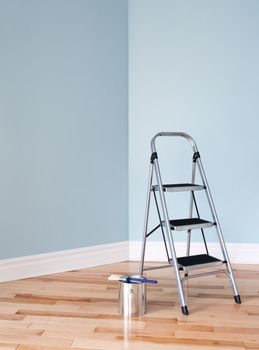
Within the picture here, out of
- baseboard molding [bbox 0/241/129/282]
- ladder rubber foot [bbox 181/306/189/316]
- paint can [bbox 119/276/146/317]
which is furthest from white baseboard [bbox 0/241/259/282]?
ladder rubber foot [bbox 181/306/189/316]

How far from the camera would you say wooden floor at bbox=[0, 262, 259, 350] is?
2012 millimetres

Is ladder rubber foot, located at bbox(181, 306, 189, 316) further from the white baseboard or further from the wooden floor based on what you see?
the white baseboard

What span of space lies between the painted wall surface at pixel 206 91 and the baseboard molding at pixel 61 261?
576mm

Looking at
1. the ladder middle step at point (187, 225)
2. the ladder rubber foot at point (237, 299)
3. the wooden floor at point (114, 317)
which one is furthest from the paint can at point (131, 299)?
the ladder rubber foot at point (237, 299)

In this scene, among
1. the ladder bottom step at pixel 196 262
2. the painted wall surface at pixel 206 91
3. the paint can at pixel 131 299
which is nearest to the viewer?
the paint can at pixel 131 299

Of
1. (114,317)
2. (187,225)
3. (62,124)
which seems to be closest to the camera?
(114,317)

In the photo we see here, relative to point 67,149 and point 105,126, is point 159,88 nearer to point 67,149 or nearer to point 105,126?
point 105,126

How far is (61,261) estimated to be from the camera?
3.20 meters

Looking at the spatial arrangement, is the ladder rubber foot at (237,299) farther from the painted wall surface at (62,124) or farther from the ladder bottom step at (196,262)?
the painted wall surface at (62,124)

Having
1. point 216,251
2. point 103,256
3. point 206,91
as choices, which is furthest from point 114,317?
point 206,91

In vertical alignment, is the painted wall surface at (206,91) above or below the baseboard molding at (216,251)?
above

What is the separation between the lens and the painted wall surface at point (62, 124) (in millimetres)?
2936

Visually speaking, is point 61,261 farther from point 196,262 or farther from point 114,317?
point 196,262

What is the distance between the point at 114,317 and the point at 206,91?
74.7 inches
